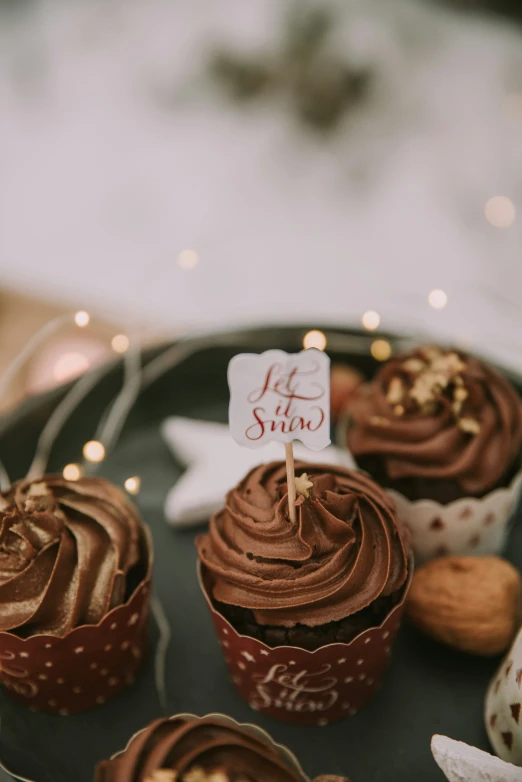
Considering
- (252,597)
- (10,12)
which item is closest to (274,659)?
(252,597)

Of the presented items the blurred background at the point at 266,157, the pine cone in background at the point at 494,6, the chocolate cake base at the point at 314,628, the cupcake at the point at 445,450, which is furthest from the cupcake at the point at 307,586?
the pine cone in background at the point at 494,6

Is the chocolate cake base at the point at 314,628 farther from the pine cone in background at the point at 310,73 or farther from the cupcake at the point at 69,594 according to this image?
the pine cone in background at the point at 310,73

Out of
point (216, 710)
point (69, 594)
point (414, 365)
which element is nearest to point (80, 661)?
point (69, 594)

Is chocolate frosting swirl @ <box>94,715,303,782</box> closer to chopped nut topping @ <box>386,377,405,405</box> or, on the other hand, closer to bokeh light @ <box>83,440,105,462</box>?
chopped nut topping @ <box>386,377,405,405</box>

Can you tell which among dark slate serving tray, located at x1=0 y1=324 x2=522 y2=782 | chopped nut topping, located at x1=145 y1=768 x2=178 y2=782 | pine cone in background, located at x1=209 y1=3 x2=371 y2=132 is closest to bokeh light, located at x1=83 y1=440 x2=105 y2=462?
dark slate serving tray, located at x1=0 y1=324 x2=522 y2=782

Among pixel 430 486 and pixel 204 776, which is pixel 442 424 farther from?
pixel 204 776

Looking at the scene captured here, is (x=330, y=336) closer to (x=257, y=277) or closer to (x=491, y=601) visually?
(x=491, y=601)
